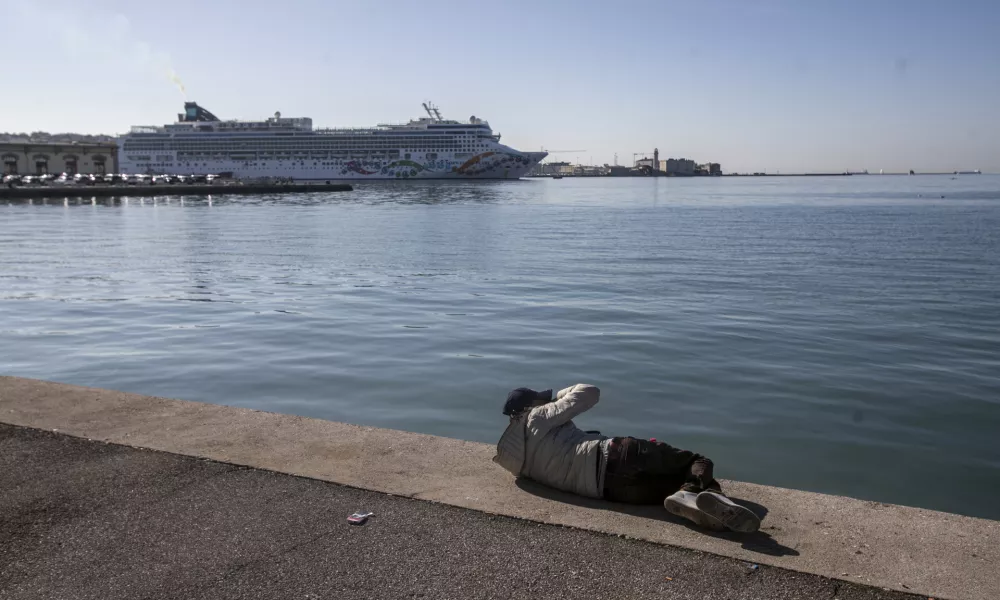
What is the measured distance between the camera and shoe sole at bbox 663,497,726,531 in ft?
11.9

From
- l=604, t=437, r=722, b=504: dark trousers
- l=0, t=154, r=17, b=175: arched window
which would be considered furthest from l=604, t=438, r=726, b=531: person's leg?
l=0, t=154, r=17, b=175: arched window

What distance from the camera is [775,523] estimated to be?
12.6ft

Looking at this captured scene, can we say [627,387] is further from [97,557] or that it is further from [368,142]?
[368,142]

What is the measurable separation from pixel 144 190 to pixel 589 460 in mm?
77628

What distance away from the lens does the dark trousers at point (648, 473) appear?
13.4 feet

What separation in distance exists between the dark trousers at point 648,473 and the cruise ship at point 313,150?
11461 cm

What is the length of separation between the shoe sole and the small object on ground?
4.71 ft

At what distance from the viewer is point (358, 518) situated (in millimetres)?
3738

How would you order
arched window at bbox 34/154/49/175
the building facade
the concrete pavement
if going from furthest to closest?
arched window at bbox 34/154/49/175 < the building facade < the concrete pavement

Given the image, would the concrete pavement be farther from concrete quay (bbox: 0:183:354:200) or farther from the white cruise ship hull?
the white cruise ship hull

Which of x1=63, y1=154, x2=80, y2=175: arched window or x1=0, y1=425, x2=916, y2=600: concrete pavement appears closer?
x1=0, y1=425, x2=916, y2=600: concrete pavement

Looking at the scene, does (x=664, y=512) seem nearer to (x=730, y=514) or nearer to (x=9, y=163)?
(x=730, y=514)

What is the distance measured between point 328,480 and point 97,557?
3.83 ft

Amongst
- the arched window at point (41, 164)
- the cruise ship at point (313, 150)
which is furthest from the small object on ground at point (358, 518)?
the arched window at point (41, 164)
